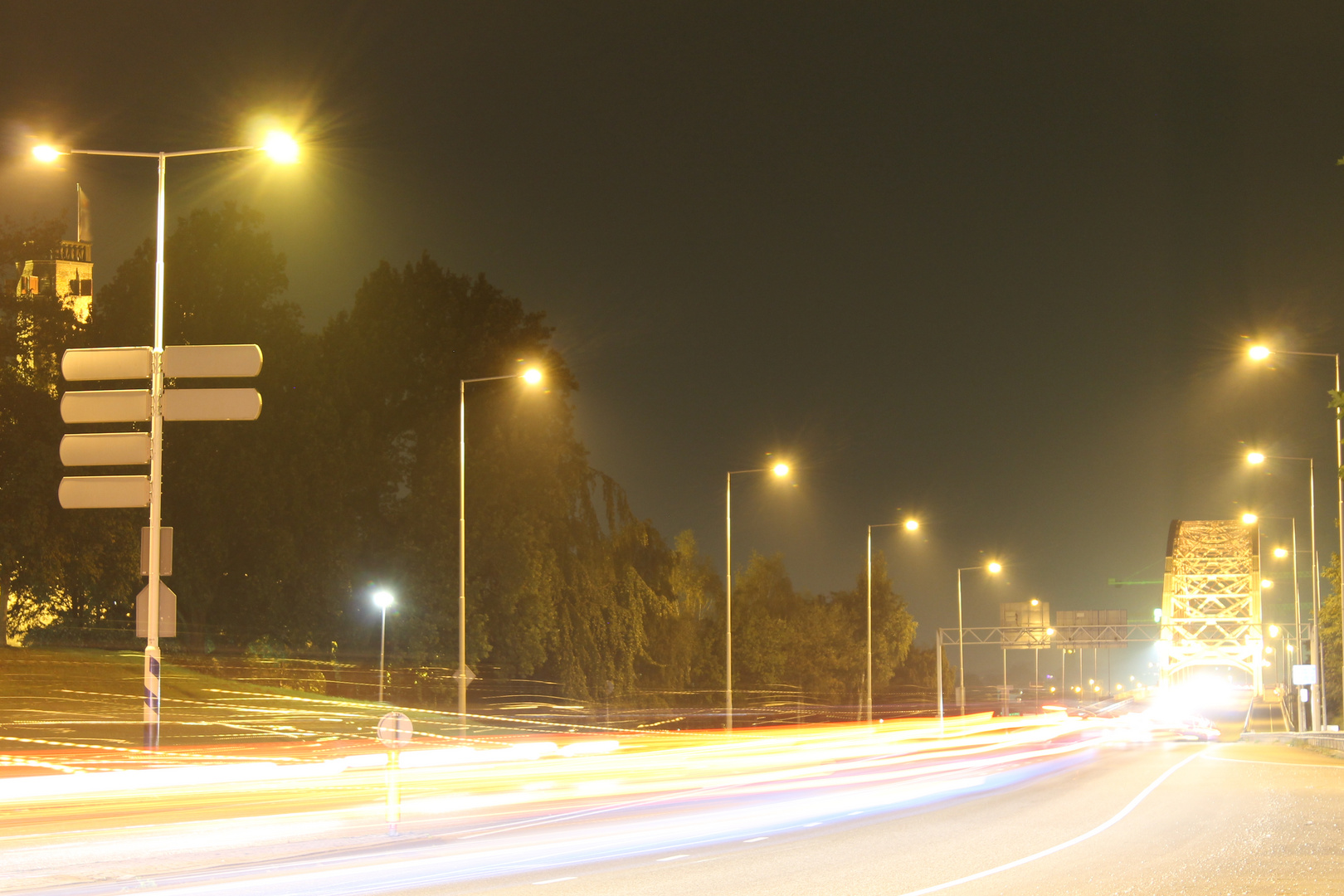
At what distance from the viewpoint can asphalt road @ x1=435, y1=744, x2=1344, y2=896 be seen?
12.1 m

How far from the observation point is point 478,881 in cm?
1238

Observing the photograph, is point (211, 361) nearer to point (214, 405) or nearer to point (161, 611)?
point (214, 405)

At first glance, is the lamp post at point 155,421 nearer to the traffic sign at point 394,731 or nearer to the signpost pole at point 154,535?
the signpost pole at point 154,535

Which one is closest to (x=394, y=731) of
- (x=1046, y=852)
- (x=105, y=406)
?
(x=105, y=406)

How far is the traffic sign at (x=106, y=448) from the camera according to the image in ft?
62.2

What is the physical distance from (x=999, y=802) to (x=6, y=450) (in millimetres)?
31682

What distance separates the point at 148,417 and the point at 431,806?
672cm

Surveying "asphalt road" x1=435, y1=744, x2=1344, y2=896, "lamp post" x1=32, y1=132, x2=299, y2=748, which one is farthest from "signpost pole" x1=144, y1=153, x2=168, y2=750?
"asphalt road" x1=435, y1=744, x2=1344, y2=896

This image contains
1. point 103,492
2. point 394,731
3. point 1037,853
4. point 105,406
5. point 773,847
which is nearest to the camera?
point 1037,853

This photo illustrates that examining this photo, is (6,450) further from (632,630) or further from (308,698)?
(632,630)

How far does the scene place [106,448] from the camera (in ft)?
63.0

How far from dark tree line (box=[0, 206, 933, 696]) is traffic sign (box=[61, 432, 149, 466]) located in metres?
22.9

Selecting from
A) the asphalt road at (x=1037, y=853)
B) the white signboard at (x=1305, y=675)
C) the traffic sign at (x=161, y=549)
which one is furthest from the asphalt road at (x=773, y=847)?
the white signboard at (x=1305, y=675)

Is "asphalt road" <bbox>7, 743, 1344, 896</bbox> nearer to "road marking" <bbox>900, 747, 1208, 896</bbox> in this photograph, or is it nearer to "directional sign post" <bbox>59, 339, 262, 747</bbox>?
"road marking" <bbox>900, 747, 1208, 896</bbox>
